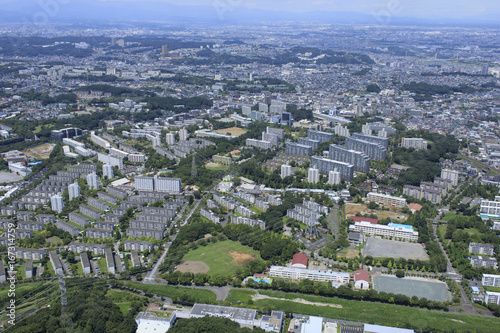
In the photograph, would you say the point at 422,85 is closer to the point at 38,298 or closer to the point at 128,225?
the point at 128,225

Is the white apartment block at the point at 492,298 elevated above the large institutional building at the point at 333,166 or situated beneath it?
situated beneath

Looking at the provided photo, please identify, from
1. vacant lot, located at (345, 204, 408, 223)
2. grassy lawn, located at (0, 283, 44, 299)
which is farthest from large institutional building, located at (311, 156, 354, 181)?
grassy lawn, located at (0, 283, 44, 299)

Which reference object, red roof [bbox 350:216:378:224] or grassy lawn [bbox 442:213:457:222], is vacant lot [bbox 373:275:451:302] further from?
grassy lawn [bbox 442:213:457:222]

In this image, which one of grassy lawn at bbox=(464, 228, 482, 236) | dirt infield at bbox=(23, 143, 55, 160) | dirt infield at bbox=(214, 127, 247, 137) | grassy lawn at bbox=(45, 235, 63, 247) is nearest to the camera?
grassy lawn at bbox=(45, 235, 63, 247)

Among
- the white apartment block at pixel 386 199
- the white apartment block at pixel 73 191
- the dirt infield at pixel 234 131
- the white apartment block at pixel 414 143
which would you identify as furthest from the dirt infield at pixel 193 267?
the white apartment block at pixel 414 143

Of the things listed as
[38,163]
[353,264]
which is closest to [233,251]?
[353,264]

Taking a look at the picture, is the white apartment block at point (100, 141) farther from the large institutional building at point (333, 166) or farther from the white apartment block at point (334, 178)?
the white apartment block at point (334, 178)
